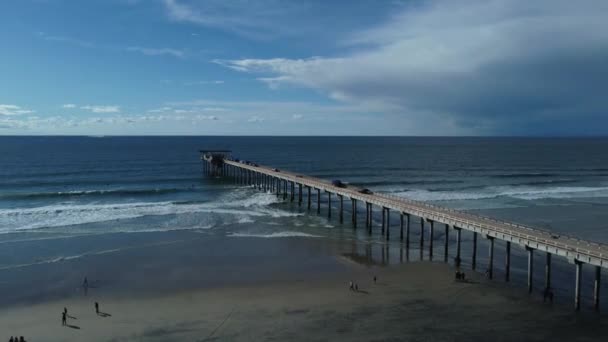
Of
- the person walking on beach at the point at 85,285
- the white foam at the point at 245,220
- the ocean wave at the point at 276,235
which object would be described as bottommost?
the person walking on beach at the point at 85,285

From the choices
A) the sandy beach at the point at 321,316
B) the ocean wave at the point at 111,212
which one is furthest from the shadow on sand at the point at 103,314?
the ocean wave at the point at 111,212

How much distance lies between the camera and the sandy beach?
20.7 metres

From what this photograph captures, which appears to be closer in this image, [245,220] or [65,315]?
[65,315]

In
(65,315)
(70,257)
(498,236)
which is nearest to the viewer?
(65,315)

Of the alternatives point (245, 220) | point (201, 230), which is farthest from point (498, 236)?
point (245, 220)

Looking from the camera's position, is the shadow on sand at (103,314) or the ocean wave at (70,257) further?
the ocean wave at (70,257)

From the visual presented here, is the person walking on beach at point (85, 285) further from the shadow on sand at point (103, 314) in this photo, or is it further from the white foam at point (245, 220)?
the white foam at point (245, 220)

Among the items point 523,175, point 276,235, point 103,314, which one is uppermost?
point 523,175

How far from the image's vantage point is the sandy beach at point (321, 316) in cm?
2072

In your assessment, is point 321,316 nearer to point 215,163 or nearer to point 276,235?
point 276,235

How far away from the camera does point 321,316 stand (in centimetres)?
2275

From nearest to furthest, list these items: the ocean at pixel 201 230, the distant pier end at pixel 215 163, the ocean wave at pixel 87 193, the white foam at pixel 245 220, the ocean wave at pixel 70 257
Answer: the ocean at pixel 201 230, the ocean wave at pixel 70 257, the white foam at pixel 245 220, the ocean wave at pixel 87 193, the distant pier end at pixel 215 163

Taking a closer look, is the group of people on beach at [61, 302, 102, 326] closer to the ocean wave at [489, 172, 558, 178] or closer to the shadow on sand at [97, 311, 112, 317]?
the shadow on sand at [97, 311, 112, 317]

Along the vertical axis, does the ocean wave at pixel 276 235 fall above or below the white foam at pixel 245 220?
below
